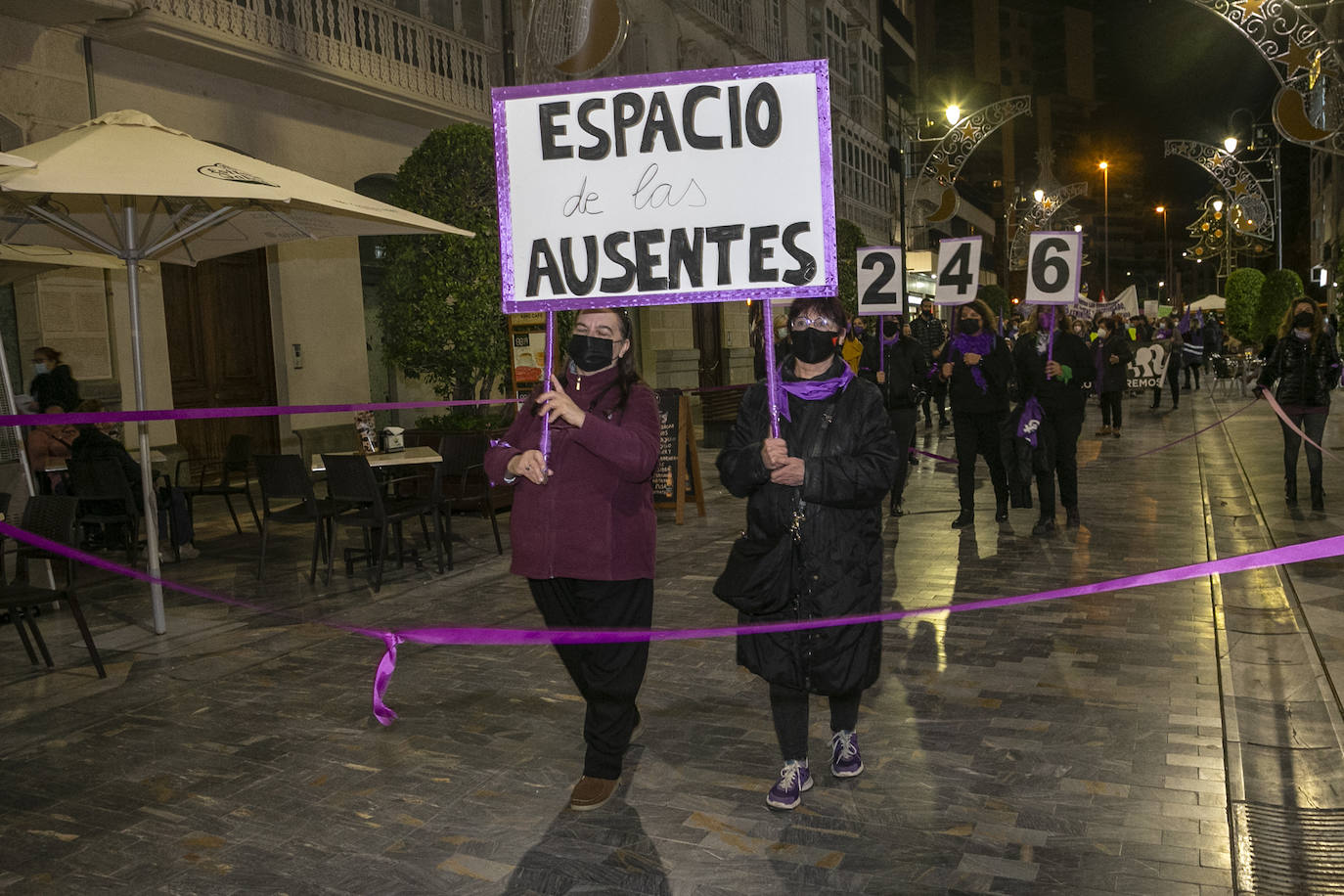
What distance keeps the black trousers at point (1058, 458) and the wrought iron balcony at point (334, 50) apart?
1001 centimetres

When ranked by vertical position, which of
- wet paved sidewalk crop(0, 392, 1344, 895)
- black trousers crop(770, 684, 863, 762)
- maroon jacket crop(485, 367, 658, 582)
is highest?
maroon jacket crop(485, 367, 658, 582)

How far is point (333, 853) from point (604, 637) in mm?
1227

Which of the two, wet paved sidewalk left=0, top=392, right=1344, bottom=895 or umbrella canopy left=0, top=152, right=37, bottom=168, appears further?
umbrella canopy left=0, top=152, right=37, bottom=168

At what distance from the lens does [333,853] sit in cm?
402

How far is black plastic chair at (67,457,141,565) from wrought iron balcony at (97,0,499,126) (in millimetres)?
5591

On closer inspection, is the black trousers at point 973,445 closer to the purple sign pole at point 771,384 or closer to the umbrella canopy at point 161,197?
the umbrella canopy at point 161,197

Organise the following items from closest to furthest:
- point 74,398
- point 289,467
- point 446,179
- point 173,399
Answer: point 289,467 < point 74,398 < point 446,179 < point 173,399

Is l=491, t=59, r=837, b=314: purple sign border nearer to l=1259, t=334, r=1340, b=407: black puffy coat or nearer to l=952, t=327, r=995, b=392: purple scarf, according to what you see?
l=952, t=327, r=995, b=392: purple scarf

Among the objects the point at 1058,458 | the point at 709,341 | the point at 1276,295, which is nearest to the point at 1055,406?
the point at 1058,458

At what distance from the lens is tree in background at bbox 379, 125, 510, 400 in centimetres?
1226

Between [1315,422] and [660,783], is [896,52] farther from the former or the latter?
[660,783]

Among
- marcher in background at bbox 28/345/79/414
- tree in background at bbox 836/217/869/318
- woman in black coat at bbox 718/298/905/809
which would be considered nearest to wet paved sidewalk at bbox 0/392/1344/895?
woman in black coat at bbox 718/298/905/809

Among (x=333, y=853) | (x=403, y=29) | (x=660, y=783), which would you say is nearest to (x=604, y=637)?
(x=660, y=783)

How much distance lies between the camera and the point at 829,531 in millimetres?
4027
